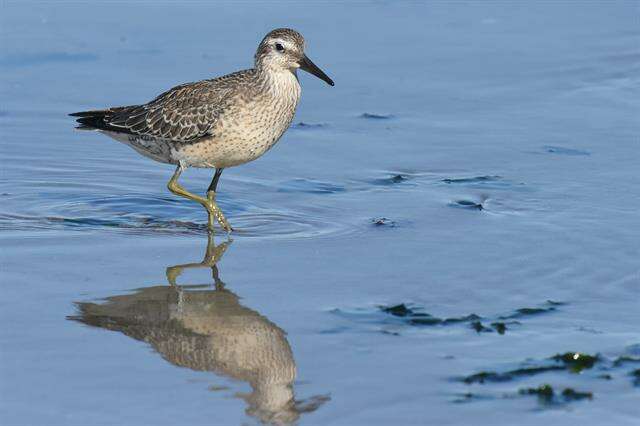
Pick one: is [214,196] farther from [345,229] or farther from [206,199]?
[345,229]

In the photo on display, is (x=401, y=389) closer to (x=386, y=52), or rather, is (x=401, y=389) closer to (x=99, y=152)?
(x=99, y=152)

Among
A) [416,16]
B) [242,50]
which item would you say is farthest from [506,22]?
[242,50]

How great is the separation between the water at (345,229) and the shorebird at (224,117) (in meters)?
0.41

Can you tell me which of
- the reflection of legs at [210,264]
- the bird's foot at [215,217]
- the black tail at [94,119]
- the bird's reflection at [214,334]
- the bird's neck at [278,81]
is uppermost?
the bird's neck at [278,81]

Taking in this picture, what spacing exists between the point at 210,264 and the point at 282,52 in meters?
2.12

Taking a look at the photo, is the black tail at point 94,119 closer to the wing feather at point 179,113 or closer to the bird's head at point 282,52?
the wing feather at point 179,113

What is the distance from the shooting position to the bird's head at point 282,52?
9891 millimetres

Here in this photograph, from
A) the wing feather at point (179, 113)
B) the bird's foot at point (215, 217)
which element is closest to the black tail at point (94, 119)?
the wing feather at point (179, 113)

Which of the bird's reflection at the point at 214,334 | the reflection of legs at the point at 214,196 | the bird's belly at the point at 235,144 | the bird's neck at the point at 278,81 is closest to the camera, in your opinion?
the bird's reflection at the point at 214,334

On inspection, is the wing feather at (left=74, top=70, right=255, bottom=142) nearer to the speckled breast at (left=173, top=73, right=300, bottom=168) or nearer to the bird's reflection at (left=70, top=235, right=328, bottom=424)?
the speckled breast at (left=173, top=73, right=300, bottom=168)

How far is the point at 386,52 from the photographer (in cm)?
1337

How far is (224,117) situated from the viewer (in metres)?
9.74

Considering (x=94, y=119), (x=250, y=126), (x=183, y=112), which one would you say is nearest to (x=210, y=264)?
(x=250, y=126)

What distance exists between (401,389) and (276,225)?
10.5 ft
